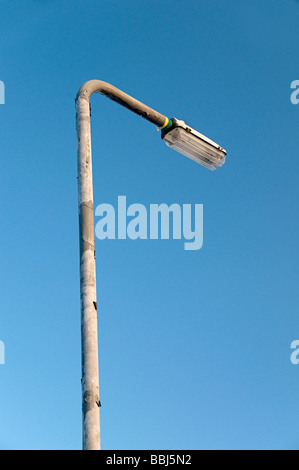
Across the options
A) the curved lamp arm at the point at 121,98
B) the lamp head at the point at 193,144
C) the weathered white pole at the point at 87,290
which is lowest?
the weathered white pole at the point at 87,290

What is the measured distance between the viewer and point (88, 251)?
655 cm

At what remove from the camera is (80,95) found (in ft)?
24.0

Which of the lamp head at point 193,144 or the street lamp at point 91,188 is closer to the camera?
the street lamp at point 91,188

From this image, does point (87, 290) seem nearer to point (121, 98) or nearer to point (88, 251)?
point (88, 251)

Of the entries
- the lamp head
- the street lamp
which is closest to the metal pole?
the street lamp

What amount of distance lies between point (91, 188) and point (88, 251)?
718 millimetres

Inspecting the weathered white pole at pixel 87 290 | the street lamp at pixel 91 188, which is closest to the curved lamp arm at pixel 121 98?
the street lamp at pixel 91 188

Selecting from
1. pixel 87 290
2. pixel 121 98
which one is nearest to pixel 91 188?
pixel 87 290

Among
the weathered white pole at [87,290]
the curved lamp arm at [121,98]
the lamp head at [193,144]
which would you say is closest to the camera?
the weathered white pole at [87,290]

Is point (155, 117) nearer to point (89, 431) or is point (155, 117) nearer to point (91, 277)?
point (91, 277)

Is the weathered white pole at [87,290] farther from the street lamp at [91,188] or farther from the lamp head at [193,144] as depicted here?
the lamp head at [193,144]

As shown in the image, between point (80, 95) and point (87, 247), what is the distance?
6.00 ft

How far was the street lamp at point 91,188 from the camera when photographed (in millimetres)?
5855
